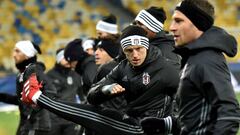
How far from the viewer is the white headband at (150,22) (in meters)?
7.20

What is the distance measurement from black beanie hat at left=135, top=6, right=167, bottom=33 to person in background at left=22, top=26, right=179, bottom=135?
0.80 m

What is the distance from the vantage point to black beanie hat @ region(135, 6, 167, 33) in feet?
23.7

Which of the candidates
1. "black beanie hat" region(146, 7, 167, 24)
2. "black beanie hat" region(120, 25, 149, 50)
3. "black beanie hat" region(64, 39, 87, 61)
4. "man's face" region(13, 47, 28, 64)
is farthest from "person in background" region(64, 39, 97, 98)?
"black beanie hat" region(120, 25, 149, 50)

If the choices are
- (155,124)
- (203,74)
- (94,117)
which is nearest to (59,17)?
(94,117)

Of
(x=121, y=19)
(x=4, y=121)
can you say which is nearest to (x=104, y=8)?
(x=121, y=19)

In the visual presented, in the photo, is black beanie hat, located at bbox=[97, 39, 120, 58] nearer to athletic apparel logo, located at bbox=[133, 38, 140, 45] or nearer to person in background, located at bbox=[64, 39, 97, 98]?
person in background, located at bbox=[64, 39, 97, 98]

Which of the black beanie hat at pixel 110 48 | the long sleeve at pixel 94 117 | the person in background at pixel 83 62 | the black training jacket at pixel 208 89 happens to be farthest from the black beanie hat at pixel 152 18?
the black training jacket at pixel 208 89

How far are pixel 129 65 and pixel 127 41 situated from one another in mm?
210

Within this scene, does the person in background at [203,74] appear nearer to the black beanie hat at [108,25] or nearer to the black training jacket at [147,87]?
the black training jacket at [147,87]

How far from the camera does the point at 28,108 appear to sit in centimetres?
842

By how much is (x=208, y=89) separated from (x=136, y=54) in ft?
6.36

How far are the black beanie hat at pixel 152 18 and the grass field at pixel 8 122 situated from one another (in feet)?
21.1

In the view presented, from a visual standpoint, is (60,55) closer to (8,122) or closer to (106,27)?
(106,27)

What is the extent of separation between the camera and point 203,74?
4.41 meters
